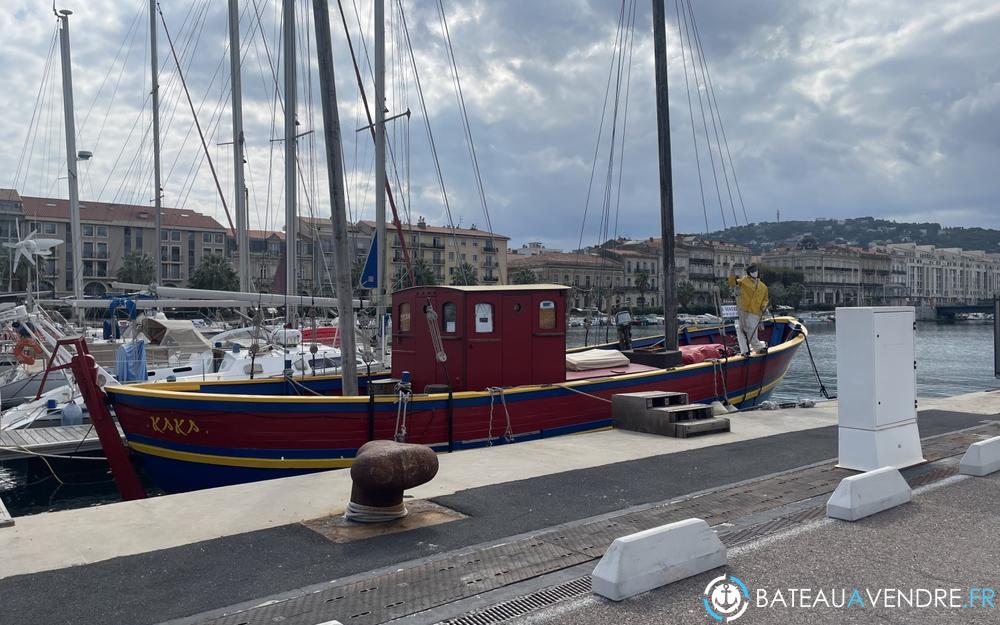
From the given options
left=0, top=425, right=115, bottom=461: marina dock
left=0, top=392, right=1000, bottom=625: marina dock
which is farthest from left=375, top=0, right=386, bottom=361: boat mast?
left=0, top=392, right=1000, bottom=625: marina dock

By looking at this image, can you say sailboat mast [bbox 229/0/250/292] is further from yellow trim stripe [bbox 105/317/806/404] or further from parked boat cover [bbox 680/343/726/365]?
parked boat cover [bbox 680/343/726/365]

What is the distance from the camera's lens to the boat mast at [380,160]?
16.8 m

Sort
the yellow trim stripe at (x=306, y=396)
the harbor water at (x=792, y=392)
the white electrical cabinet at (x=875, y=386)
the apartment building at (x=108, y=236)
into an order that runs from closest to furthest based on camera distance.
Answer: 1. the white electrical cabinet at (x=875, y=386)
2. the yellow trim stripe at (x=306, y=396)
3. the harbor water at (x=792, y=392)
4. the apartment building at (x=108, y=236)

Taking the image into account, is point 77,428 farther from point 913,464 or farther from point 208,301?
point 913,464

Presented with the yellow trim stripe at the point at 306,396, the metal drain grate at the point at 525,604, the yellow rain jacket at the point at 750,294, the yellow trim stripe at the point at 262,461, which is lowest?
the yellow trim stripe at the point at 262,461

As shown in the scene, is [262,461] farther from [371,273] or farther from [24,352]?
[24,352]

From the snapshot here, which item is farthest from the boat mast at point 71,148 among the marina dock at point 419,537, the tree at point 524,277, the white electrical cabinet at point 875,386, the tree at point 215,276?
the tree at point 524,277

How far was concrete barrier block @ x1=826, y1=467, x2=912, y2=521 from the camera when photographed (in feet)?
20.0

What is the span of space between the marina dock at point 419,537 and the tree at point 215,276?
79.8m

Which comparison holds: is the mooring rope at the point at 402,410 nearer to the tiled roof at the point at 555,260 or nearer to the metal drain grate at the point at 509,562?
the metal drain grate at the point at 509,562

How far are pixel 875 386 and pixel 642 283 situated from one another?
104981 millimetres

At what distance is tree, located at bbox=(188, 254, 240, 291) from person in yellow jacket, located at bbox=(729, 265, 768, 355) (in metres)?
74.3

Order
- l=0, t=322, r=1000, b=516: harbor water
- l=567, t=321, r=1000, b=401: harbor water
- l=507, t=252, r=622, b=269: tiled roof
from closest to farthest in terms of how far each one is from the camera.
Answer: l=0, t=322, r=1000, b=516: harbor water, l=567, t=321, r=1000, b=401: harbor water, l=507, t=252, r=622, b=269: tiled roof

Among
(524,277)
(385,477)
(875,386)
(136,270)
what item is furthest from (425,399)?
(524,277)
